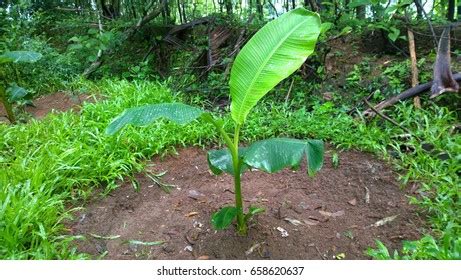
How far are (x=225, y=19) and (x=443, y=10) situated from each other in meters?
3.04

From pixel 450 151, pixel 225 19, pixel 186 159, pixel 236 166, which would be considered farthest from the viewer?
pixel 225 19

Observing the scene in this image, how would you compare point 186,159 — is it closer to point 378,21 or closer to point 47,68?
point 378,21

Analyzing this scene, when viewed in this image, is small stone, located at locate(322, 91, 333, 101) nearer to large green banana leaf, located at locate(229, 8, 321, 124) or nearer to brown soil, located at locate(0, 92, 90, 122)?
large green banana leaf, located at locate(229, 8, 321, 124)

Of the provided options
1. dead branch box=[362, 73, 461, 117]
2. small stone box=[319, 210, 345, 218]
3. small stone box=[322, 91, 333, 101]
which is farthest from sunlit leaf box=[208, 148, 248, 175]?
small stone box=[322, 91, 333, 101]

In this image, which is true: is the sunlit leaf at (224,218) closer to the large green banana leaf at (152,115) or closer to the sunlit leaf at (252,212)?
the sunlit leaf at (252,212)

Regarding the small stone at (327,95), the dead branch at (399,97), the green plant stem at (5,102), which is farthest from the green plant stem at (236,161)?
the green plant stem at (5,102)

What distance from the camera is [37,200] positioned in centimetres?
191

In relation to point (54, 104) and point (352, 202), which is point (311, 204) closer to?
point (352, 202)

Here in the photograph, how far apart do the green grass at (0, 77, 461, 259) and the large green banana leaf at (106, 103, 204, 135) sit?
2.28ft

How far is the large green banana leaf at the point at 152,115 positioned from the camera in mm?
1370

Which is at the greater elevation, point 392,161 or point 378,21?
point 378,21

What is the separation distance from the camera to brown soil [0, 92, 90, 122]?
3.79 m

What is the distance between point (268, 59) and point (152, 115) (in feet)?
2.01
